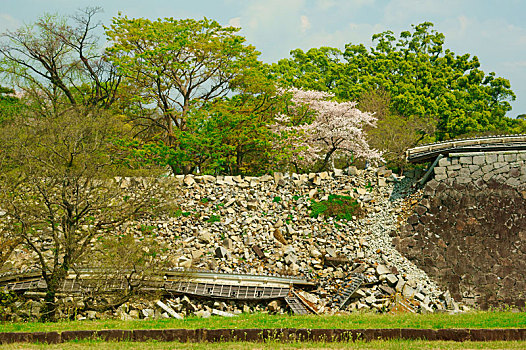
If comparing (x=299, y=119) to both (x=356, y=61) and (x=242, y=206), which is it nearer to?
(x=242, y=206)

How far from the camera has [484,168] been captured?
1705 cm

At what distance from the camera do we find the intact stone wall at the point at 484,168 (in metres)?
16.7

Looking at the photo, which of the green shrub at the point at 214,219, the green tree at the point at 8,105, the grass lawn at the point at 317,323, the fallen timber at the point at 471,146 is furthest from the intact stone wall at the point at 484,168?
the green tree at the point at 8,105

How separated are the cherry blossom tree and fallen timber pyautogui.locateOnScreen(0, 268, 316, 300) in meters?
10.7

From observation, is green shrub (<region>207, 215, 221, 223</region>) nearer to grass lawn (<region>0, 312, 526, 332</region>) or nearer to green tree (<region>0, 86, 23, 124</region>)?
grass lawn (<region>0, 312, 526, 332</region>)

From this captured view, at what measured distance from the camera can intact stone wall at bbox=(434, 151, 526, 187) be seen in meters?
16.7

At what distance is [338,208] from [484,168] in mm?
5262

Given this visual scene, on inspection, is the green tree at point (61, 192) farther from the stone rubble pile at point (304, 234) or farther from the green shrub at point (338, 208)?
the green shrub at point (338, 208)

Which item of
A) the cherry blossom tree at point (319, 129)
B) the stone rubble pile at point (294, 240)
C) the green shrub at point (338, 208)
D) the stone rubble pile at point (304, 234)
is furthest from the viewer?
the cherry blossom tree at point (319, 129)

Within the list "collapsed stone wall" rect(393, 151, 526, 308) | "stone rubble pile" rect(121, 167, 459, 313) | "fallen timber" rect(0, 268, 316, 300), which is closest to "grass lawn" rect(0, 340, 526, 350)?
"fallen timber" rect(0, 268, 316, 300)

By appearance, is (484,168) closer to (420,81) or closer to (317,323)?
(317,323)

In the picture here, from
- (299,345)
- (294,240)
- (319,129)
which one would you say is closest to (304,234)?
(294,240)

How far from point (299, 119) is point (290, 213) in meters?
8.67

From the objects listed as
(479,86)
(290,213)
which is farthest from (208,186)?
(479,86)
